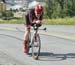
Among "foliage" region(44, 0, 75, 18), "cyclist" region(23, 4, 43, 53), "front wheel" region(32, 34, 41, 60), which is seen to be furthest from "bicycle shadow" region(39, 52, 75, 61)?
"foliage" region(44, 0, 75, 18)

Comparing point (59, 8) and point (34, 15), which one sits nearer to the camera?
point (34, 15)

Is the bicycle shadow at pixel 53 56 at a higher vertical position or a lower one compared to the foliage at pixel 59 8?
higher

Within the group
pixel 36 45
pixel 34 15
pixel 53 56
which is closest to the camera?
pixel 36 45

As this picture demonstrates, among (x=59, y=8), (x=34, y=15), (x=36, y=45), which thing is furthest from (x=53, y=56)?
(x=59, y=8)

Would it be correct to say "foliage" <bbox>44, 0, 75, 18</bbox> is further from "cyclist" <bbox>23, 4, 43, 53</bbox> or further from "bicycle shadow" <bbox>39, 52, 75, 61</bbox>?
"cyclist" <bbox>23, 4, 43, 53</bbox>

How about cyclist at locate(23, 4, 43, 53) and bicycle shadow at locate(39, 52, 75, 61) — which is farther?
bicycle shadow at locate(39, 52, 75, 61)

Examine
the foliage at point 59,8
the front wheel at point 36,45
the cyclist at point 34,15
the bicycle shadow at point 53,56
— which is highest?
the cyclist at point 34,15

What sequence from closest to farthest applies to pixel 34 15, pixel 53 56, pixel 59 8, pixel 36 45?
pixel 36 45 → pixel 34 15 → pixel 53 56 → pixel 59 8

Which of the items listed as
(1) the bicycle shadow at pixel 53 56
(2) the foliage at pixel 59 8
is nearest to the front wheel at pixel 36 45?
(1) the bicycle shadow at pixel 53 56

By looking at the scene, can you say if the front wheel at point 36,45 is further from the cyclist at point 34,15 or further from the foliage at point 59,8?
the foliage at point 59,8

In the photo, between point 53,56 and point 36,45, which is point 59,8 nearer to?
point 53,56

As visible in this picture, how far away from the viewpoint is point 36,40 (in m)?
10.0

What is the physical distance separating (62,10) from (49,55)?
105ft

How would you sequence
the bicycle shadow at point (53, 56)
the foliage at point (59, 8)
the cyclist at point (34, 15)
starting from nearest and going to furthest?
the cyclist at point (34, 15) → the bicycle shadow at point (53, 56) → the foliage at point (59, 8)
